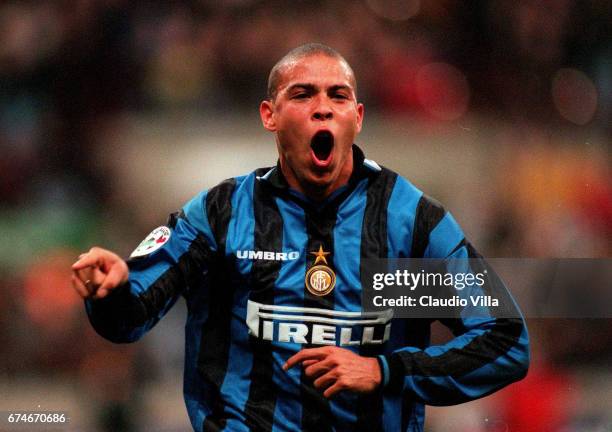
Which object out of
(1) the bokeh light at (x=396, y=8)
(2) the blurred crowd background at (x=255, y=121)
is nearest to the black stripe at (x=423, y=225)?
(2) the blurred crowd background at (x=255, y=121)

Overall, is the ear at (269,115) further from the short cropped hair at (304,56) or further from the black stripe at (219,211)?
the black stripe at (219,211)

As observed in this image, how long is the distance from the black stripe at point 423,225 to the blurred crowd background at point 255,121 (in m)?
1.85

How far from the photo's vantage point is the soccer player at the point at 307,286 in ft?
7.11

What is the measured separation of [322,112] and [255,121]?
6.28 feet

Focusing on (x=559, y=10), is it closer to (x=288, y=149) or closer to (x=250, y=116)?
(x=250, y=116)

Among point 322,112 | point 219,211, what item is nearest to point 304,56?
point 322,112

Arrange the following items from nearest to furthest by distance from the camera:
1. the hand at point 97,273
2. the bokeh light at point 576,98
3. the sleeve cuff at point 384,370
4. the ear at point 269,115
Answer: the hand at point 97,273 < the sleeve cuff at point 384,370 < the ear at point 269,115 < the bokeh light at point 576,98

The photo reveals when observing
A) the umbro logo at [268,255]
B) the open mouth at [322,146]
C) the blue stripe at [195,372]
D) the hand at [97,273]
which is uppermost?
the open mouth at [322,146]

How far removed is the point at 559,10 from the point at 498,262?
1.44 m

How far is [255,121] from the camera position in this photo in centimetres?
419

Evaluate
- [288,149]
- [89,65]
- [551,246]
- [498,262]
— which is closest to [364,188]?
[288,149]

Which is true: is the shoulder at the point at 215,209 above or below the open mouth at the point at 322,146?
below

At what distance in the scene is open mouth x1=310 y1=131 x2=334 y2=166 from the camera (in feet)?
7.59

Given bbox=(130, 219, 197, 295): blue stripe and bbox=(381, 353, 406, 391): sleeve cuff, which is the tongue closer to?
bbox=(130, 219, 197, 295): blue stripe
